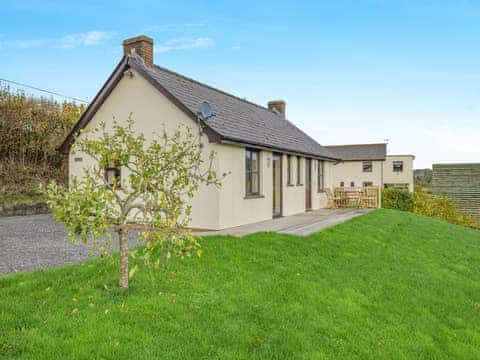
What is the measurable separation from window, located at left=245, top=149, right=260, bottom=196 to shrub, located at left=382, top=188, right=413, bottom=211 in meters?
13.2

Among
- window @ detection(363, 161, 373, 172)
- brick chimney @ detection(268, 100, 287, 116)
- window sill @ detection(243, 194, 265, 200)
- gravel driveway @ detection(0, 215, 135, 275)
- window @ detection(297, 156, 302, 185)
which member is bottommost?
gravel driveway @ detection(0, 215, 135, 275)

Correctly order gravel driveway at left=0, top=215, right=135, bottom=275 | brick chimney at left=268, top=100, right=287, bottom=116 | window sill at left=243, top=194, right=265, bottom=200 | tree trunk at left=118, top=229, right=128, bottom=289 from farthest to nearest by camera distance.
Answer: brick chimney at left=268, top=100, right=287, bottom=116
window sill at left=243, top=194, right=265, bottom=200
gravel driveway at left=0, top=215, right=135, bottom=275
tree trunk at left=118, top=229, right=128, bottom=289

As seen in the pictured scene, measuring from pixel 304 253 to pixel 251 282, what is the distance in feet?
8.75

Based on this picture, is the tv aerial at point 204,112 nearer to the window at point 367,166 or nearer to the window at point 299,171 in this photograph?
the window at point 299,171

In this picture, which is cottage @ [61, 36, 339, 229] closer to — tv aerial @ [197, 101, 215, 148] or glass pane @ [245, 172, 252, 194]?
glass pane @ [245, 172, 252, 194]

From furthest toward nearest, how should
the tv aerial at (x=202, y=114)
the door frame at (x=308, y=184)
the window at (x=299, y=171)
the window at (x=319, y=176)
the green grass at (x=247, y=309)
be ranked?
the window at (x=319, y=176)
the door frame at (x=308, y=184)
the window at (x=299, y=171)
the tv aerial at (x=202, y=114)
the green grass at (x=247, y=309)

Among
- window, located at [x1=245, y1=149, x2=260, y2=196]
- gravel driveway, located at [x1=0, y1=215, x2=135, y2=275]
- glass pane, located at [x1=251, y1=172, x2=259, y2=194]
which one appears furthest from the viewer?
glass pane, located at [x1=251, y1=172, x2=259, y2=194]

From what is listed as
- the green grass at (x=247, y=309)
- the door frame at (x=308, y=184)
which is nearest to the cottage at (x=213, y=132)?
the door frame at (x=308, y=184)

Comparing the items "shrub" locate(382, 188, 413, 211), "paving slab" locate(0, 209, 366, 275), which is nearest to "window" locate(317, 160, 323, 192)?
"shrub" locate(382, 188, 413, 211)

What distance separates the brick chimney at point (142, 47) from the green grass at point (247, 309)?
8382 millimetres

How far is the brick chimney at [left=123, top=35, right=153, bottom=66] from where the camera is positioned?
14.4m

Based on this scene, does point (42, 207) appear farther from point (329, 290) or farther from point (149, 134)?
point (329, 290)

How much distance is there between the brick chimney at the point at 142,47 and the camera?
14.4m

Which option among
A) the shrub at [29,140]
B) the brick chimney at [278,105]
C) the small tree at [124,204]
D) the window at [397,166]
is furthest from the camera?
the window at [397,166]
